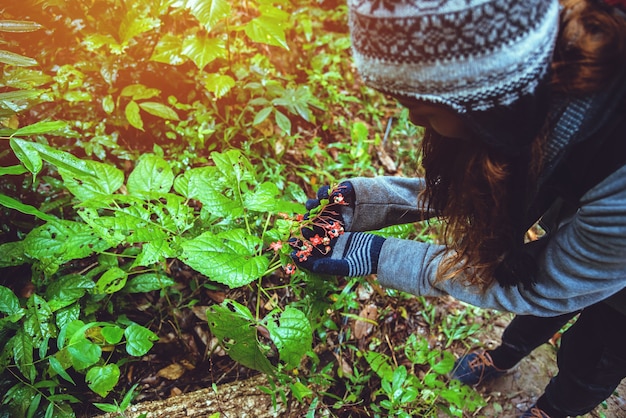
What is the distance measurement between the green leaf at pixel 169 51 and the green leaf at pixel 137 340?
150cm

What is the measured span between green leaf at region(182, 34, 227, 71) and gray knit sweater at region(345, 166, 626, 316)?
115 centimetres

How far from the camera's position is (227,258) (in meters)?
1.47

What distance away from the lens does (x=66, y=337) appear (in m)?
1.66

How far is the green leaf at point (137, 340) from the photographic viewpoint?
1.58 metres

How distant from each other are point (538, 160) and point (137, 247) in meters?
1.76

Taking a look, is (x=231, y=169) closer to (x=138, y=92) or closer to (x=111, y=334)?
(x=111, y=334)

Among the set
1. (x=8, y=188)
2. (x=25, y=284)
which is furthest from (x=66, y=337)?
(x=8, y=188)

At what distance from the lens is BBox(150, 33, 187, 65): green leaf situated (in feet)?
7.73

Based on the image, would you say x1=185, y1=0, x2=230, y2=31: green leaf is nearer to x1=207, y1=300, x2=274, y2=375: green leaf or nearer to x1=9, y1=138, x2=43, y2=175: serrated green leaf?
x1=9, y1=138, x2=43, y2=175: serrated green leaf

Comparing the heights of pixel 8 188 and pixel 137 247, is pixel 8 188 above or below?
above


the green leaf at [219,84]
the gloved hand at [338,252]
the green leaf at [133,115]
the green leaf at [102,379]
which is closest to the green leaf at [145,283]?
the green leaf at [102,379]

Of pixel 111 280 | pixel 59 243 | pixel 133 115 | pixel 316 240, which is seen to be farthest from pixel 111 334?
pixel 133 115

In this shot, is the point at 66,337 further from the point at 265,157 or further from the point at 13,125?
the point at 265,157

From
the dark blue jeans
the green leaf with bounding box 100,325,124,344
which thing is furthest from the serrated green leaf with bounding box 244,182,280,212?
the dark blue jeans
